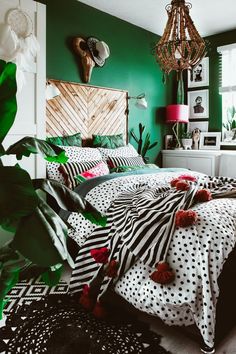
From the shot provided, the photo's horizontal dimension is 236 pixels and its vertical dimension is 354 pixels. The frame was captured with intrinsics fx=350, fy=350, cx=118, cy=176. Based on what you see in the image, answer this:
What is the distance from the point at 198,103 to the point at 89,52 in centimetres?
213

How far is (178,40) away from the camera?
2.74 m

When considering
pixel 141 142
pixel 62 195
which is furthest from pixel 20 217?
pixel 141 142

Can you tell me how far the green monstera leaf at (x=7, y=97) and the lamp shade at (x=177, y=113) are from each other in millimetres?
4662

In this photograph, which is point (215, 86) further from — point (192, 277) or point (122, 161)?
point (192, 277)

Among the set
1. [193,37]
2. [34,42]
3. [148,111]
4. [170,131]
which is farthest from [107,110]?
[34,42]

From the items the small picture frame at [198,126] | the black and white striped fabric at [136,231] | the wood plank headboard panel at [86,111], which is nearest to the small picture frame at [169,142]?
the small picture frame at [198,126]

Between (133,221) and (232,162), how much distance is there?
120 inches

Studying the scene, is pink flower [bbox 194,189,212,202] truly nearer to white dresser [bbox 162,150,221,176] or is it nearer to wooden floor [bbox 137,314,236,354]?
wooden floor [bbox 137,314,236,354]

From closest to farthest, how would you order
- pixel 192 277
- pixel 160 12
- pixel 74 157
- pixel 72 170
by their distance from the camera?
pixel 192 277, pixel 72 170, pixel 74 157, pixel 160 12

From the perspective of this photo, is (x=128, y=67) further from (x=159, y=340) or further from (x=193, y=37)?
(x=159, y=340)

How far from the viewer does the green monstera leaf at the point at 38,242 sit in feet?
2.02

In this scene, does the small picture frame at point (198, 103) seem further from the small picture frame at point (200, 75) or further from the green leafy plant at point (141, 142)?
the green leafy plant at point (141, 142)

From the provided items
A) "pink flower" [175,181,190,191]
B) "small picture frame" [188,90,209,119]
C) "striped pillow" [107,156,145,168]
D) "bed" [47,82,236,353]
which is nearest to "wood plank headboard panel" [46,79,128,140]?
"striped pillow" [107,156,145,168]

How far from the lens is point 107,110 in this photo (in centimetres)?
465
